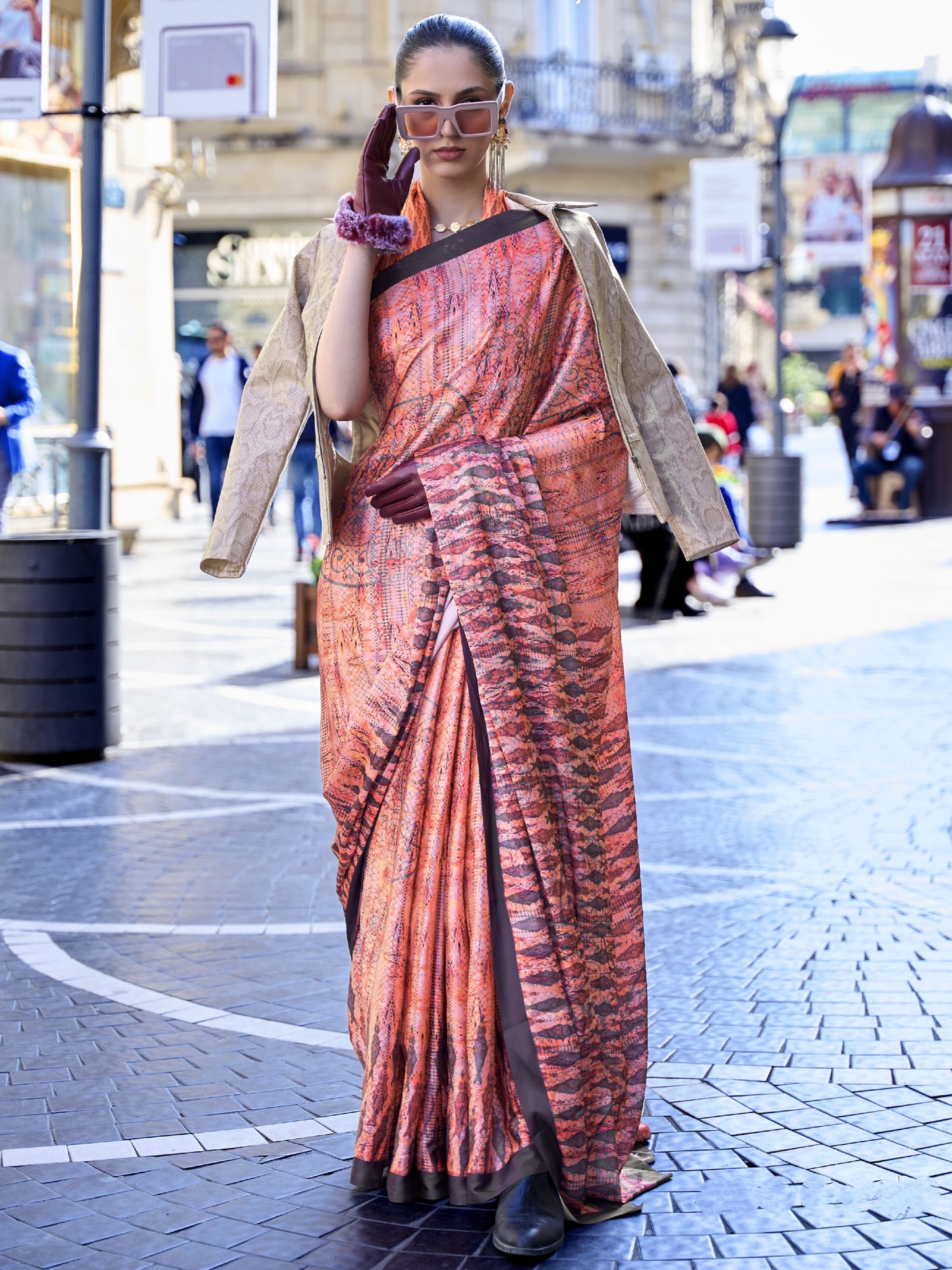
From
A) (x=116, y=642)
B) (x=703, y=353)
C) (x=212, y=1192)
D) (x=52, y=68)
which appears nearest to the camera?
(x=212, y=1192)

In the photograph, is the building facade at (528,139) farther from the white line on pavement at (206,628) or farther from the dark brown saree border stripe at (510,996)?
the dark brown saree border stripe at (510,996)

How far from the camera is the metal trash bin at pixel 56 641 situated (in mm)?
7523

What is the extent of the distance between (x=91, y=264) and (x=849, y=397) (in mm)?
18317

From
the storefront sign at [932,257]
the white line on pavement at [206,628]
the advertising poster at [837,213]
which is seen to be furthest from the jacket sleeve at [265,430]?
the storefront sign at [932,257]

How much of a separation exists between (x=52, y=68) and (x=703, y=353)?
17.0m

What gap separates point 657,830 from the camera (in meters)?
6.30

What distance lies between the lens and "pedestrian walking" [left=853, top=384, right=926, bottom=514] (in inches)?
863

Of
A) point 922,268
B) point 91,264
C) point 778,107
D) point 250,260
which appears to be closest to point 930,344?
point 922,268

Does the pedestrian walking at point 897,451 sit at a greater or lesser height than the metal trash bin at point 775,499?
greater

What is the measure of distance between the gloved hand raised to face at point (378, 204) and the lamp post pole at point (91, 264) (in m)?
4.71

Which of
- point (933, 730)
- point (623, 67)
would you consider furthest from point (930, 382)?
point (933, 730)

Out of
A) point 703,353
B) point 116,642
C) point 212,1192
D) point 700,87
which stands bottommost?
point 212,1192

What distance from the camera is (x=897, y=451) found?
22047 mm

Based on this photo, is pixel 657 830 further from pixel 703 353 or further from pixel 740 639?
pixel 703 353
